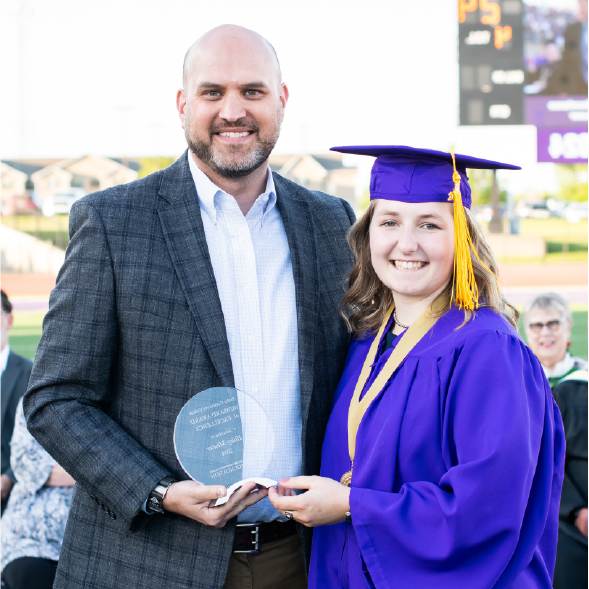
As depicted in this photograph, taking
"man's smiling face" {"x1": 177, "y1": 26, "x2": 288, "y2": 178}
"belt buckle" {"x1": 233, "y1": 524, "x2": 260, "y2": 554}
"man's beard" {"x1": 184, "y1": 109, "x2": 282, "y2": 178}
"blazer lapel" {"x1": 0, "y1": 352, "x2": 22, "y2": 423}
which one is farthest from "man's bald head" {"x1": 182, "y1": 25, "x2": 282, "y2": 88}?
"blazer lapel" {"x1": 0, "y1": 352, "x2": 22, "y2": 423}

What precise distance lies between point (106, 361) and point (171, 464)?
0.35 m

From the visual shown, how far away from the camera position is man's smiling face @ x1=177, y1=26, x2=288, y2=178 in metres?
2.03

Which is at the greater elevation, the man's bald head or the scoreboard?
the scoreboard

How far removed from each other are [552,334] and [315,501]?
308cm

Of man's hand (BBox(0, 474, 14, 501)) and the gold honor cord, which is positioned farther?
man's hand (BBox(0, 474, 14, 501))

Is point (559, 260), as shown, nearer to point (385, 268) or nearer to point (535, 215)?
point (535, 215)

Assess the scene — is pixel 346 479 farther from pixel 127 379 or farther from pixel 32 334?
pixel 32 334

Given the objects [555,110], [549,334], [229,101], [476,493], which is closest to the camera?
[476,493]

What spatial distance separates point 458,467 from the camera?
Answer: 5.10 ft

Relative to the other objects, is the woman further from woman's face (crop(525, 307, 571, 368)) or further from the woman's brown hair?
the woman's brown hair

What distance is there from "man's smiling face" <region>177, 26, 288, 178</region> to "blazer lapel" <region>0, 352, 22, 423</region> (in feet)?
7.78

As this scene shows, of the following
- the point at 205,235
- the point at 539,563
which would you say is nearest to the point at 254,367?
the point at 205,235

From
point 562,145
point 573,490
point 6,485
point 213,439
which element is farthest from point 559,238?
point 213,439

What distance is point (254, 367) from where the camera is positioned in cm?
194
